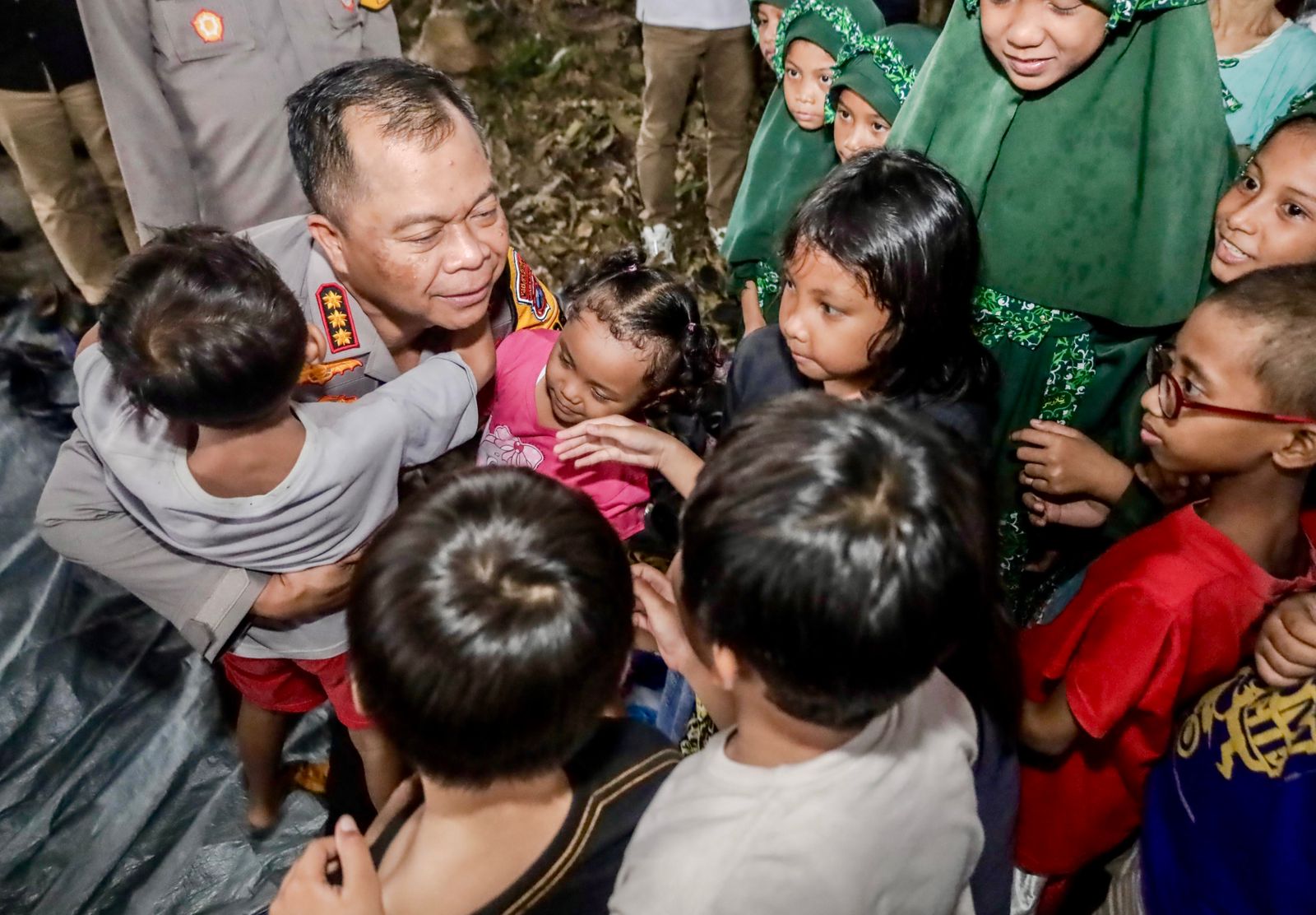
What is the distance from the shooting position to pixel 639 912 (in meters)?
1.00

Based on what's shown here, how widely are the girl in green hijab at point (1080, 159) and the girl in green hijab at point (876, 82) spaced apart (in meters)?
0.48

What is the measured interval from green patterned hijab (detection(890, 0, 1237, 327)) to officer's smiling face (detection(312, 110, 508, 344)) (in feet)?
3.38

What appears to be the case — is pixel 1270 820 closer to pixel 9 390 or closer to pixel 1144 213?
pixel 1144 213

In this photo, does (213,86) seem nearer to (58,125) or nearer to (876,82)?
(58,125)

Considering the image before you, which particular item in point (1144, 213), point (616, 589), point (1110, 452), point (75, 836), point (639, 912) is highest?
point (1144, 213)

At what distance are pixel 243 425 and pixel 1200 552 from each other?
1.68 m

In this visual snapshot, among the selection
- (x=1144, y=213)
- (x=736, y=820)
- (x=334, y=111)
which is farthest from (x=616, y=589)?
(x=1144, y=213)

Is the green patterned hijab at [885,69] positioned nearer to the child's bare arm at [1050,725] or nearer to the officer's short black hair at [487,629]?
the child's bare arm at [1050,725]

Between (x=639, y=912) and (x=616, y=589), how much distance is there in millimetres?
373

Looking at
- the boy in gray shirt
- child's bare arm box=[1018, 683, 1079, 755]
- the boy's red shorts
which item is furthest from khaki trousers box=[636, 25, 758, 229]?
child's bare arm box=[1018, 683, 1079, 755]

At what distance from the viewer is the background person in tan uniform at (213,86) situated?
2791mm

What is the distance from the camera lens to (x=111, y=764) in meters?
2.55

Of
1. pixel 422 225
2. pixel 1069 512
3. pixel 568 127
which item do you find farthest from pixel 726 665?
pixel 568 127

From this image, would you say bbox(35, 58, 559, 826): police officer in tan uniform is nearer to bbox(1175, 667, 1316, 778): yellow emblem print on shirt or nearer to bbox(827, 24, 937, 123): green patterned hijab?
bbox(827, 24, 937, 123): green patterned hijab
